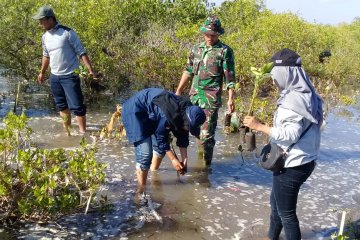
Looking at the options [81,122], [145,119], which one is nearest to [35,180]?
[145,119]

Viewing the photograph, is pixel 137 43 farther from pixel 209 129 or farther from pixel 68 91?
pixel 209 129

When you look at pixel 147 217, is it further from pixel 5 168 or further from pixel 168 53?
pixel 168 53

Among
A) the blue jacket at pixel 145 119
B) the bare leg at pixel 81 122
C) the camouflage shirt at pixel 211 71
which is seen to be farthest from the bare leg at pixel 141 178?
the bare leg at pixel 81 122

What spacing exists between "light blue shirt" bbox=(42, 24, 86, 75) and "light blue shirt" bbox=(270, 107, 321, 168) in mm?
4273

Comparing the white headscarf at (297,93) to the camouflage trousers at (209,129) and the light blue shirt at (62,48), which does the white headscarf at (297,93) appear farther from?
the light blue shirt at (62,48)

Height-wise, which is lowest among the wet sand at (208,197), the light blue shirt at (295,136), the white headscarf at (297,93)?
the wet sand at (208,197)

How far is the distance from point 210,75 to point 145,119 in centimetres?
163

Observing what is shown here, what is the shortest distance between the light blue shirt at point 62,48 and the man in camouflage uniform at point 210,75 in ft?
6.54

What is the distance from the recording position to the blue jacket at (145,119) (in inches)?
168

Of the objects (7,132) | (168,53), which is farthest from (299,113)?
(168,53)

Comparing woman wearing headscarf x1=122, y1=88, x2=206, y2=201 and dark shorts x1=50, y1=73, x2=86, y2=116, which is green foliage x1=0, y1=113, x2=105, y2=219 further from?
dark shorts x1=50, y1=73, x2=86, y2=116

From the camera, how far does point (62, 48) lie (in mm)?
6441

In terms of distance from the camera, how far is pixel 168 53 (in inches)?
434

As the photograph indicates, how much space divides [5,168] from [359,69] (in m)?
15.9
